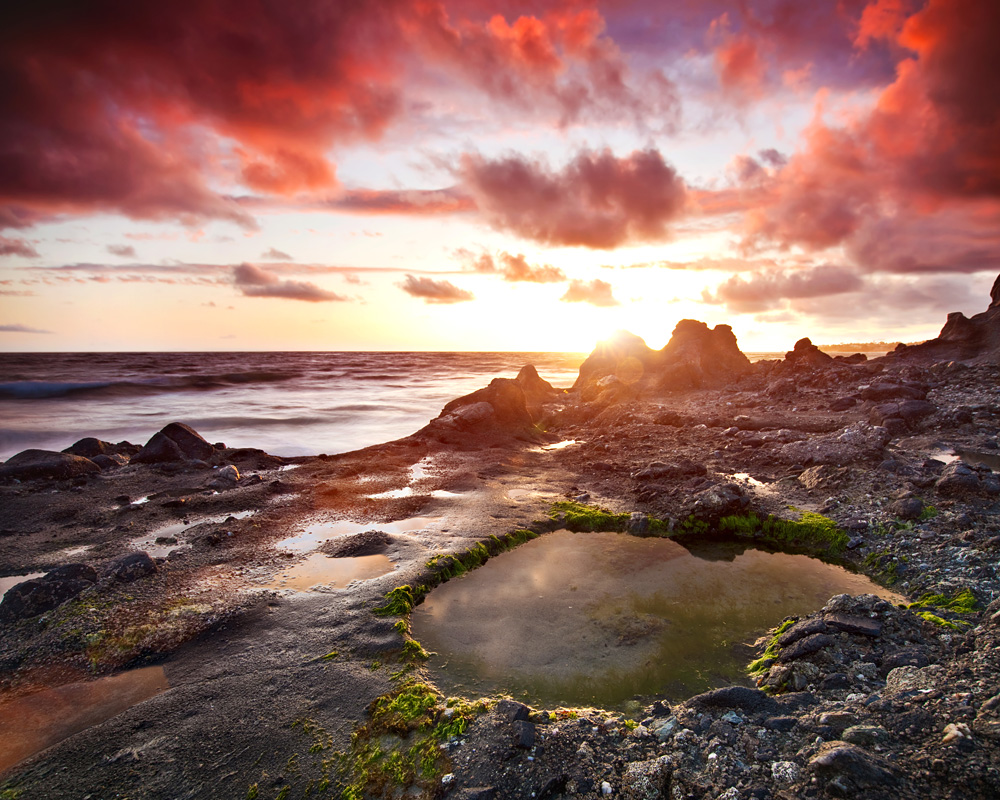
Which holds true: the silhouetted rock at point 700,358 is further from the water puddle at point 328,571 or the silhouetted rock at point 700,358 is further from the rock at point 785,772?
the rock at point 785,772

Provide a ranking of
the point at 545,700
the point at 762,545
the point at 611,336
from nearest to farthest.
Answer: the point at 545,700 → the point at 762,545 → the point at 611,336

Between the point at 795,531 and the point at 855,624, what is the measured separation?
4.62 meters

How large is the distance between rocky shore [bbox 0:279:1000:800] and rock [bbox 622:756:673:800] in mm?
23

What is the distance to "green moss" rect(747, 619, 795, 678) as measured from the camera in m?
6.58

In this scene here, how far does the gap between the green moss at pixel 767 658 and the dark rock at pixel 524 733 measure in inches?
136

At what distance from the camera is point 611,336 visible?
36156 mm

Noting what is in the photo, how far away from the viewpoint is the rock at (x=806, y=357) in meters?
31.8

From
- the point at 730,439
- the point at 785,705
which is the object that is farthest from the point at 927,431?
the point at 785,705

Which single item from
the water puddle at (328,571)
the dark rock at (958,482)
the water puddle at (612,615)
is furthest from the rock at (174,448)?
the dark rock at (958,482)

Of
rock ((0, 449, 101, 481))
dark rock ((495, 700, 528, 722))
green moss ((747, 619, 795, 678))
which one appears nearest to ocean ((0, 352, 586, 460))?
rock ((0, 449, 101, 481))

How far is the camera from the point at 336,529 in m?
11.9

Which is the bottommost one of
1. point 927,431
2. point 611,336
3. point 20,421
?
point 20,421

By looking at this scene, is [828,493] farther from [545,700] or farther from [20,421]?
[20,421]

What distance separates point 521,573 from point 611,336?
95.1ft
